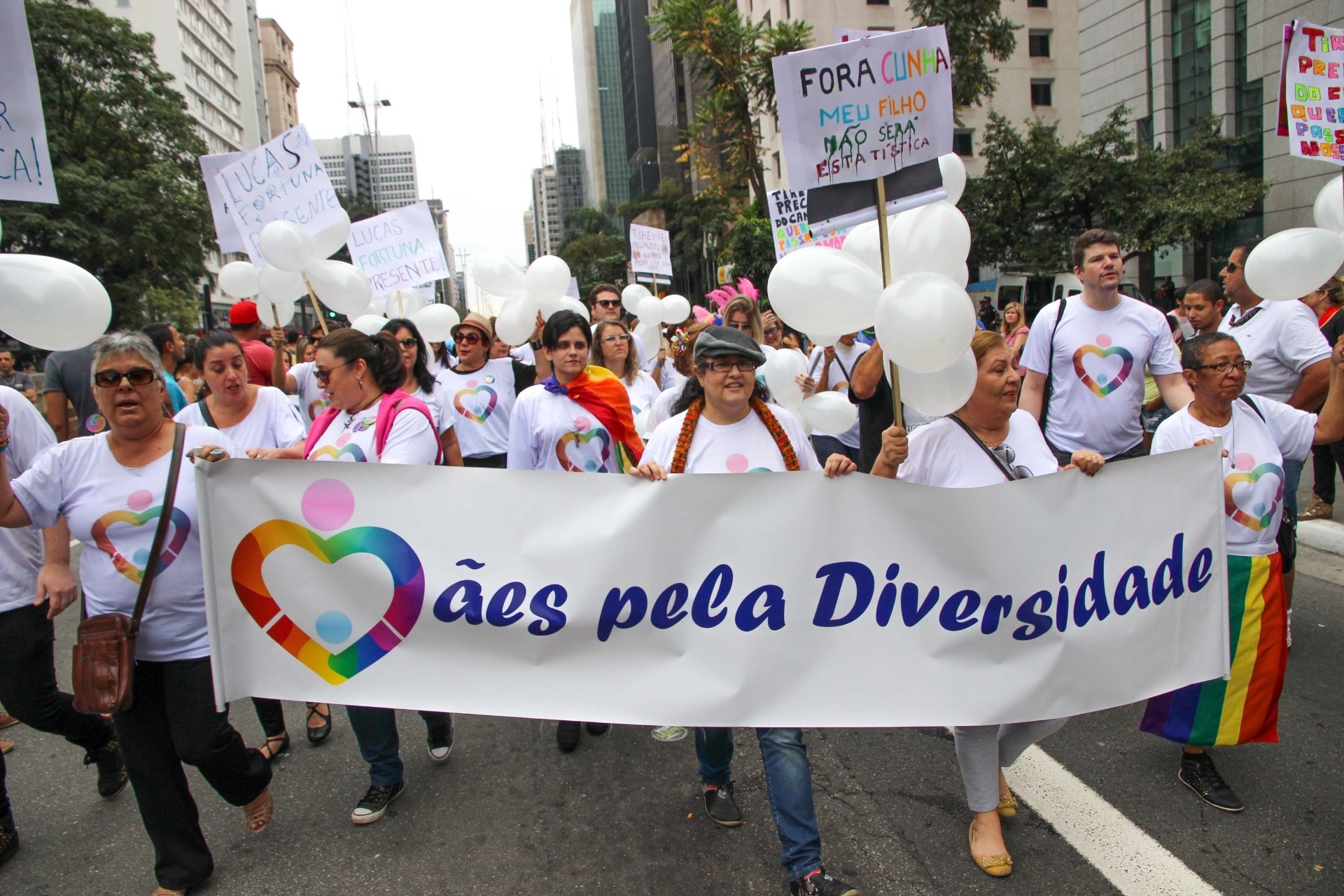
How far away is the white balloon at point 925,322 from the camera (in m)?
2.51

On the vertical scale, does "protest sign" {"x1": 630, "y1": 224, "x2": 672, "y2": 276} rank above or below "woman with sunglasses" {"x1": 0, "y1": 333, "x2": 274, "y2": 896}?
above

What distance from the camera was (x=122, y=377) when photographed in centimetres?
279

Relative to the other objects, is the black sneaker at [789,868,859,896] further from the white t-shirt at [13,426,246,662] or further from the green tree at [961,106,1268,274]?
the green tree at [961,106,1268,274]

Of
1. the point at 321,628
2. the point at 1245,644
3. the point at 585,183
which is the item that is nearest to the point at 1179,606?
the point at 1245,644

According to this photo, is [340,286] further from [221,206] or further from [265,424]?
[265,424]

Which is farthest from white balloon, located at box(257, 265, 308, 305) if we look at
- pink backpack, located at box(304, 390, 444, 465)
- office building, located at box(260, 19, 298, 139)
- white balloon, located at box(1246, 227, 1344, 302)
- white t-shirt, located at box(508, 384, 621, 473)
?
office building, located at box(260, 19, 298, 139)

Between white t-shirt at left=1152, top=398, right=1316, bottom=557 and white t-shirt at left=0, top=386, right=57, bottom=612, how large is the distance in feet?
13.0

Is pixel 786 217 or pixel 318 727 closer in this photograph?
pixel 318 727

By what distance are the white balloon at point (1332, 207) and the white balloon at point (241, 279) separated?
7.29m

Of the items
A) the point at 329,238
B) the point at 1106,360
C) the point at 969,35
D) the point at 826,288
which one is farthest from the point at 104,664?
the point at 969,35

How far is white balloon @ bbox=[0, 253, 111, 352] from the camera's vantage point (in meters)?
2.78

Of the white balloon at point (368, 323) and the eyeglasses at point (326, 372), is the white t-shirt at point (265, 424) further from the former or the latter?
the white balloon at point (368, 323)

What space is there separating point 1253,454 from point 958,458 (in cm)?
116

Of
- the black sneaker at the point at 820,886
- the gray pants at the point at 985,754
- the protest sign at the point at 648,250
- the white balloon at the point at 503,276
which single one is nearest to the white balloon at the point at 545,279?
the white balloon at the point at 503,276
